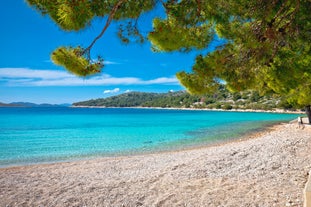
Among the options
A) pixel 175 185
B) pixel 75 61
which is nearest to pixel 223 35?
pixel 75 61

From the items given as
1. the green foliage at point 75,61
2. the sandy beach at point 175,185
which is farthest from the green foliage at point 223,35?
the sandy beach at point 175,185

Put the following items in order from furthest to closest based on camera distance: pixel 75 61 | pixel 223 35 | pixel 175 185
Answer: pixel 175 185
pixel 223 35
pixel 75 61

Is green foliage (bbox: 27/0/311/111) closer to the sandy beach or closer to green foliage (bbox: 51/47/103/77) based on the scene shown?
green foliage (bbox: 51/47/103/77)

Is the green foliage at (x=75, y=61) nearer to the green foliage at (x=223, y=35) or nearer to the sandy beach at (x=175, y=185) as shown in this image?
the green foliage at (x=223, y=35)

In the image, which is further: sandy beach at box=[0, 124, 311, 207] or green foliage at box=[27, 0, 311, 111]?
sandy beach at box=[0, 124, 311, 207]

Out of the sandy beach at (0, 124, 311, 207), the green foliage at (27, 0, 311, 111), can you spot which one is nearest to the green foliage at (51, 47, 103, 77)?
the green foliage at (27, 0, 311, 111)

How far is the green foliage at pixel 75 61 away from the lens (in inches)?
130

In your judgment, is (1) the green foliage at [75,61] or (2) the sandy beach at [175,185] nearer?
(1) the green foliage at [75,61]

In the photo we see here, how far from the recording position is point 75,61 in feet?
11.1

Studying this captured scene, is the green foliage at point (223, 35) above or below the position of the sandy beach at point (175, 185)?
above

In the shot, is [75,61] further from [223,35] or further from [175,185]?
[175,185]

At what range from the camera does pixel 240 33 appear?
4.25m

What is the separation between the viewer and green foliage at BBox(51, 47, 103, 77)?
3291mm

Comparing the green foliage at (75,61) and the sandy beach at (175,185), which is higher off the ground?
the green foliage at (75,61)
